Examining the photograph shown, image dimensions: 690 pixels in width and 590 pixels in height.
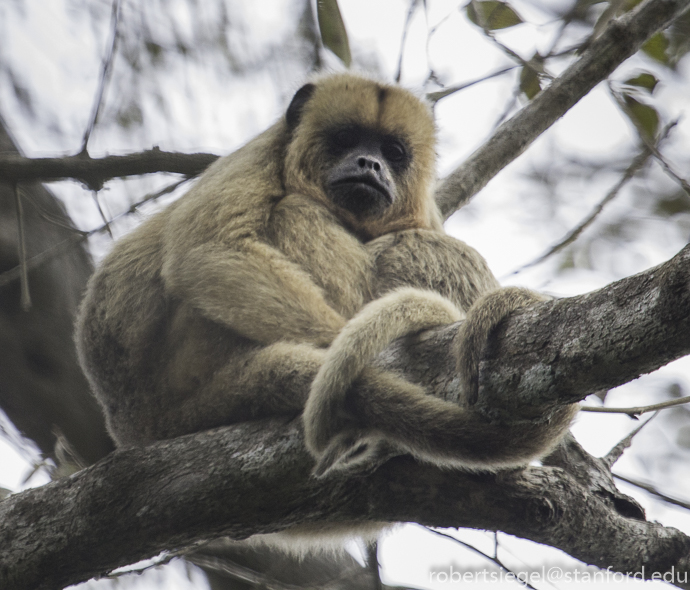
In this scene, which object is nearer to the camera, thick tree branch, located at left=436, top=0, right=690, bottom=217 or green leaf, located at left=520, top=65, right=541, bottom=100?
thick tree branch, located at left=436, top=0, right=690, bottom=217

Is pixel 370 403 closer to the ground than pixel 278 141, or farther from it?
closer to the ground

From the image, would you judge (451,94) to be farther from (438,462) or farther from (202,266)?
(438,462)

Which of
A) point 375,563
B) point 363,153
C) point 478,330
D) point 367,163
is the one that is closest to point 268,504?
point 478,330

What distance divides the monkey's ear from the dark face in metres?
0.28

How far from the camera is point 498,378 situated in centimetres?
271

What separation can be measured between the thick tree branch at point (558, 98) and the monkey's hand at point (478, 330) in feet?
10.1

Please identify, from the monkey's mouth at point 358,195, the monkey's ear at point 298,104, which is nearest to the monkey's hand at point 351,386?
the monkey's mouth at point 358,195

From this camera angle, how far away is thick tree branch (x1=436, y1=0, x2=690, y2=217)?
192 inches

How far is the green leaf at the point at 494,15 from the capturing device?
5.53 meters

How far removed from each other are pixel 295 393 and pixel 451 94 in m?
3.52

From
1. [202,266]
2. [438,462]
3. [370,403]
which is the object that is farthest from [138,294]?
[438,462]

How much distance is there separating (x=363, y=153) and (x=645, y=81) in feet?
7.52

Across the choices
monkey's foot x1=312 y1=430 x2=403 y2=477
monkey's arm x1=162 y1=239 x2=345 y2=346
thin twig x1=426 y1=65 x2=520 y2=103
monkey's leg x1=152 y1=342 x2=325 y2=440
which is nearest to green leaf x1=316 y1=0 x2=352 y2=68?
thin twig x1=426 y1=65 x2=520 y2=103

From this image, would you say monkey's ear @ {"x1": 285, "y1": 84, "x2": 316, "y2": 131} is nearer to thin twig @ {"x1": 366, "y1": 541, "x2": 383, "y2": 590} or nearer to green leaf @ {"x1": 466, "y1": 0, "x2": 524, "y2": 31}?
green leaf @ {"x1": 466, "y1": 0, "x2": 524, "y2": 31}
